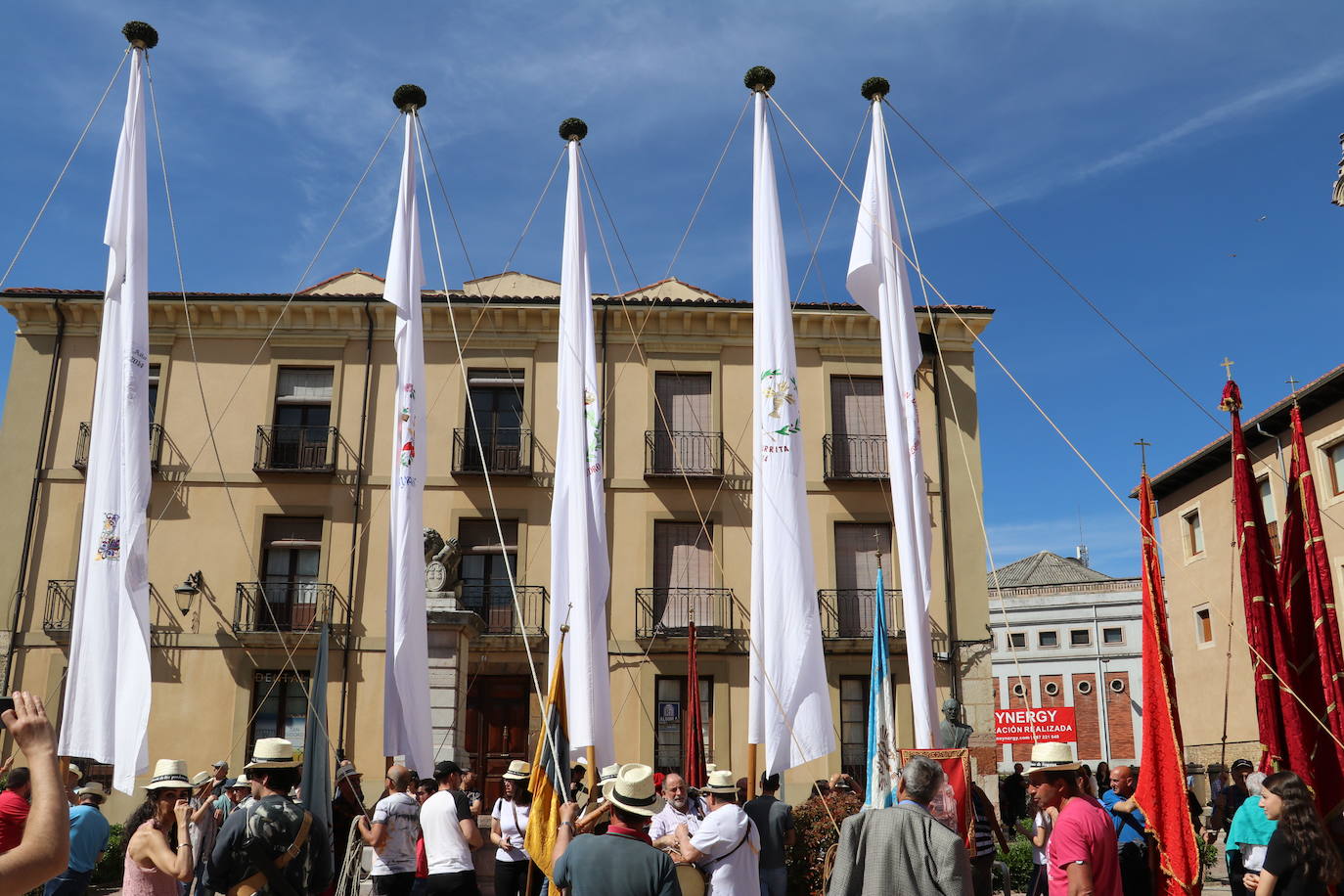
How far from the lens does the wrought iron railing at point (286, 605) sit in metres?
21.8

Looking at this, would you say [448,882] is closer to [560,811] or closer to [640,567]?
[560,811]

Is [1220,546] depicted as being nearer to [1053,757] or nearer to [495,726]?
[495,726]

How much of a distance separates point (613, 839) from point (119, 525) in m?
6.61

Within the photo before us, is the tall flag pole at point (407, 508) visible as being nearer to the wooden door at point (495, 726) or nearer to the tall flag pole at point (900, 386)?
the tall flag pole at point (900, 386)

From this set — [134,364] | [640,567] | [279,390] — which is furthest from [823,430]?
[134,364]

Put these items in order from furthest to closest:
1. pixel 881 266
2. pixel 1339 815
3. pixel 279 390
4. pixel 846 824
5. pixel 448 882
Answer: pixel 279 390 → pixel 881 266 → pixel 448 882 → pixel 1339 815 → pixel 846 824

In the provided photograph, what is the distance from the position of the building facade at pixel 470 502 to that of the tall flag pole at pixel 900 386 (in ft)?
32.4

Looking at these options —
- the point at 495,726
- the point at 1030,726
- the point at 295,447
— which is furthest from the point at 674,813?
the point at 1030,726

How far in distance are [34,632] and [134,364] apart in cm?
1436

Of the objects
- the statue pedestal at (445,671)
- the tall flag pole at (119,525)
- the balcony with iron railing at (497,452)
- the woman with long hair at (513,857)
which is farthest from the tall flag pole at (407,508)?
the balcony with iron railing at (497,452)

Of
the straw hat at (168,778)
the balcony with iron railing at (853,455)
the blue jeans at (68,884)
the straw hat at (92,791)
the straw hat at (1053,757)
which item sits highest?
the balcony with iron railing at (853,455)

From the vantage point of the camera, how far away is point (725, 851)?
23.8 feet

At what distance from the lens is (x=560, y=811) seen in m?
8.45

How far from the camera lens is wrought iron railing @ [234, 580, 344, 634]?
859 inches
